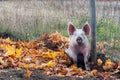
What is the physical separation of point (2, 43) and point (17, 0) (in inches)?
99.1

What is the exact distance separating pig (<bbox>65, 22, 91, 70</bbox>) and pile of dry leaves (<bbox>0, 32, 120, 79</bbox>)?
18 cm

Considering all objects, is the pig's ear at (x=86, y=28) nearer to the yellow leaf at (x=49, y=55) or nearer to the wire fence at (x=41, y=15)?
the yellow leaf at (x=49, y=55)

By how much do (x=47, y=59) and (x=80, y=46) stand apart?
0.66 metres

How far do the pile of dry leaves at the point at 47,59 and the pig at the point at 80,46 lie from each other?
18 centimetres

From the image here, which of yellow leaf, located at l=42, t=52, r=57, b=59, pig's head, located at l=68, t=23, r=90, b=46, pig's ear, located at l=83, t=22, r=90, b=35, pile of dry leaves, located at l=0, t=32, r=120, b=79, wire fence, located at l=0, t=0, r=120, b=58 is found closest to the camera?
pile of dry leaves, located at l=0, t=32, r=120, b=79

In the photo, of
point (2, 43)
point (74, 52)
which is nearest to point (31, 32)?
point (2, 43)

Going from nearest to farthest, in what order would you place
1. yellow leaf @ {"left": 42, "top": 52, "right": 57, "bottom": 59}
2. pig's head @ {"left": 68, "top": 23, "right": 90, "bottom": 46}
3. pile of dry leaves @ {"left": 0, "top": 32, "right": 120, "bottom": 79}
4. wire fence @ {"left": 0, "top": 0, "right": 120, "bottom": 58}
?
pile of dry leaves @ {"left": 0, "top": 32, "right": 120, "bottom": 79}
pig's head @ {"left": 68, "top": 23, "right": 90, "bottom": 46}
yellow leaf @ {"left": 42, "top": 52, "right": 57, "bottom": 59}
wire fence @ {"left": 0, "top": 0, "right": 120, "bottom": 58}

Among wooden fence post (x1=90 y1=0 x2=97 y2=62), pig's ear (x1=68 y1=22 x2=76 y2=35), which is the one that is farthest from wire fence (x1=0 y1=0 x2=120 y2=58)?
pig's ear (x1=68 y1=22 x2=76 y2=35)

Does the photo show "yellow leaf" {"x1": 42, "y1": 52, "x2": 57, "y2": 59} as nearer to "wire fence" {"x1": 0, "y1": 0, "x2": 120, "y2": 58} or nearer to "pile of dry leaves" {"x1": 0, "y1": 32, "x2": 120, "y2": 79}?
"pile of dry leaves" {"x1": 0, "y1": 32, "x2": 120, "y2": 79}

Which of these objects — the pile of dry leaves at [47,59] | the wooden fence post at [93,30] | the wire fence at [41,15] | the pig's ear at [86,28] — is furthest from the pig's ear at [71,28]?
the wire fence at [41,15]

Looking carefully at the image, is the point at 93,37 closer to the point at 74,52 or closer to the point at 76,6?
the point at 74,52

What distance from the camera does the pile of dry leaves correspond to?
6676 millimetres

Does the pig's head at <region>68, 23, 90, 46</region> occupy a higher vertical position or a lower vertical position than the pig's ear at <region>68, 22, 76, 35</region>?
lower

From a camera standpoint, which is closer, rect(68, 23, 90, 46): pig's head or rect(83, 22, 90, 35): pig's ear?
rect(68, 23, 90, 46): pig's head
